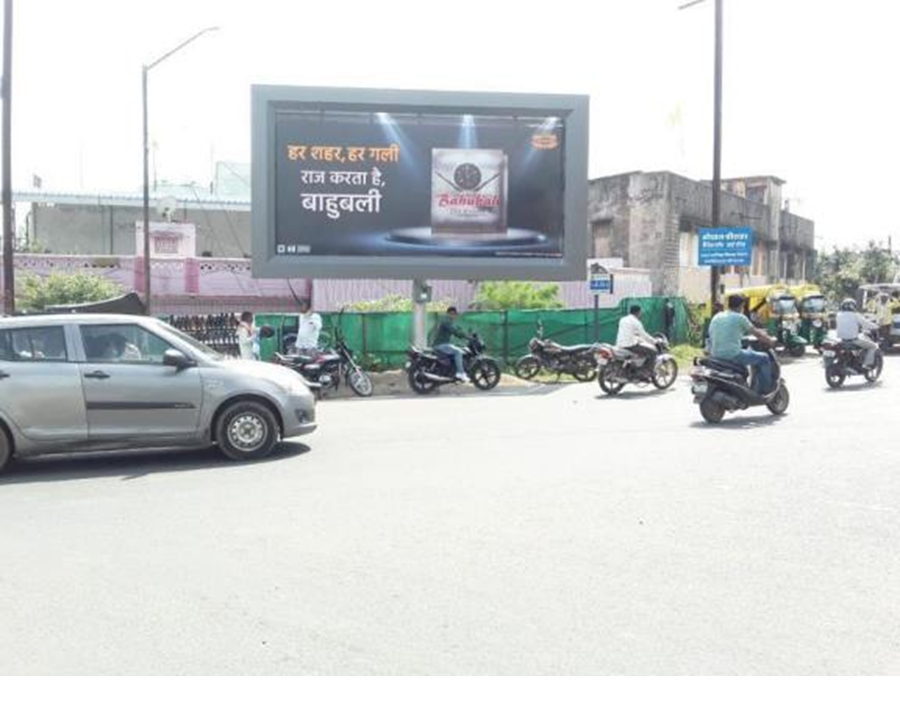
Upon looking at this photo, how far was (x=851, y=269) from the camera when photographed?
59000 millimetres

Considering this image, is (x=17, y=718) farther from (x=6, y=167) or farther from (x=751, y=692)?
(x=6, y=167)

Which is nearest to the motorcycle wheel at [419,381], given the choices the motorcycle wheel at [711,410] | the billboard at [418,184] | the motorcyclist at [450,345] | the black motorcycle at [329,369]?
the motorcyclist at [450,345]

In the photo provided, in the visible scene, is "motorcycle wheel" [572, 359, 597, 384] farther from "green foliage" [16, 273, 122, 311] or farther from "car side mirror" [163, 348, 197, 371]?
"green foliage" [16, 273, 122, 311]

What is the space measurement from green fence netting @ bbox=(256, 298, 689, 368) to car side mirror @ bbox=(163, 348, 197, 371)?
9.44 meters

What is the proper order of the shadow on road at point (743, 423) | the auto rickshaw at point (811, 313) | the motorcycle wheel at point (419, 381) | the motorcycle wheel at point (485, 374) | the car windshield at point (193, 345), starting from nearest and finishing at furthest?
the car windshield at point (193, 345) → the shadow on road at point (743, 423) → the motorcycle wheel at point (419, 381) → the motorcycle wheel at point (485, 374) → the auto rickshaw at point (811, 313)

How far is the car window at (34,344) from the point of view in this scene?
870cm

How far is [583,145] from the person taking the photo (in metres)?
18.6

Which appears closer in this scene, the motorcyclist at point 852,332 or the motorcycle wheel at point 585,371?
the motorcyclist at point 852,332

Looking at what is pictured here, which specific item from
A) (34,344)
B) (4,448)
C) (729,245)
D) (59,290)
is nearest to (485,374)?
(729,245)

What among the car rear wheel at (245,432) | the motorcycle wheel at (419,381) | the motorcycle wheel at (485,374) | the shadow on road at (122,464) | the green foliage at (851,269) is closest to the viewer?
the shadow on road at (122,464)

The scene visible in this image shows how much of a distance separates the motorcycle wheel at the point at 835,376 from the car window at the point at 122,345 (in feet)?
38.6

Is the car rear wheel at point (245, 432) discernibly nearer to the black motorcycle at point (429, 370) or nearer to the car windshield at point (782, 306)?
the black motorcycle at point (429, 370)

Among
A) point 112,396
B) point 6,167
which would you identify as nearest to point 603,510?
point 112,396

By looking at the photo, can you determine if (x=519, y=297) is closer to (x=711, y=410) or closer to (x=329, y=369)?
(x=329, y=369)
